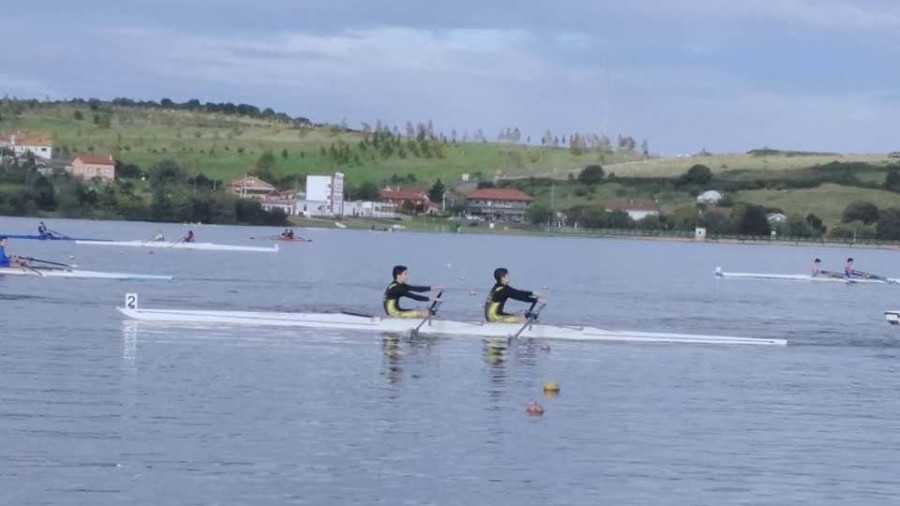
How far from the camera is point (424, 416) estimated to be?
2052 cm

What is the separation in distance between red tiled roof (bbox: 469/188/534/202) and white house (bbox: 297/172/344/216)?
14014 millimetres

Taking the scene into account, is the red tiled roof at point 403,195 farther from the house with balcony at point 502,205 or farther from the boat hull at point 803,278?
the boat hull at point 803,278

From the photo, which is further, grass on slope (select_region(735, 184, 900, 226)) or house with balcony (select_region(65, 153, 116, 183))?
grass on slope (select_region(735, 184, 900, 226))

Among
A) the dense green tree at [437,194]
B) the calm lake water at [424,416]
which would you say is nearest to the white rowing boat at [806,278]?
the calm lake water at [424,416]

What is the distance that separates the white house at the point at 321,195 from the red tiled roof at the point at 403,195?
4.99 meters

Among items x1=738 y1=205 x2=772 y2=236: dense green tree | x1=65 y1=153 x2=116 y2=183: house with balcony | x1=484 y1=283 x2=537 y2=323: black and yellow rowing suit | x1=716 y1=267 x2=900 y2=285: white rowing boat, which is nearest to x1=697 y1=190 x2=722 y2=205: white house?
x1=738 y1=205 x2=772 y2=236: dense green tree

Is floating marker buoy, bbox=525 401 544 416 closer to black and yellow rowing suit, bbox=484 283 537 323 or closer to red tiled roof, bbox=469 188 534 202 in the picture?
black and yellow rowing suit, bbox=484 283 537 323

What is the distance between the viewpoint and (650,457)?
59.9 feet

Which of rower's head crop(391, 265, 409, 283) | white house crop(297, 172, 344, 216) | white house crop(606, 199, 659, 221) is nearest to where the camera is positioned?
rower's head crop(391, 265, 409, 283)

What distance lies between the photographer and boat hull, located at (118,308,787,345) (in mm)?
29797

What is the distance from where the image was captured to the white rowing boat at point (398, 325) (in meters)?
29.8

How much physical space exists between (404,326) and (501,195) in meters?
128

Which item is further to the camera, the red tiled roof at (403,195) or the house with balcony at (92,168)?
the red tiled roof at (403,195)

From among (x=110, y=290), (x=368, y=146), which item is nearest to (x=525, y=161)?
(x=368, y=146)
